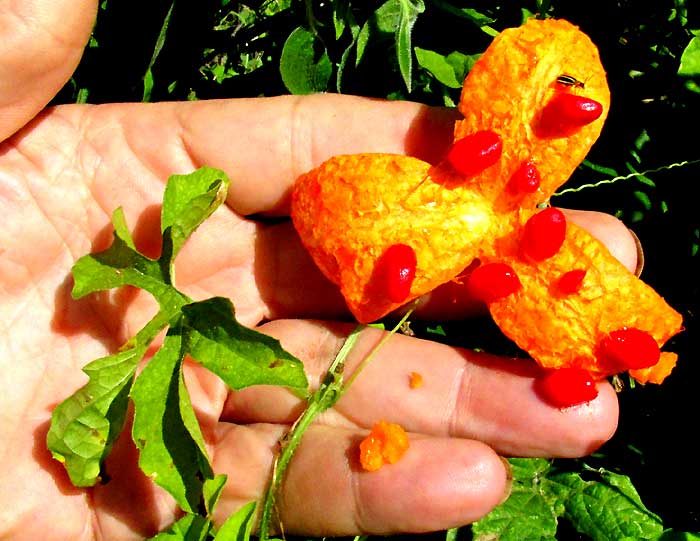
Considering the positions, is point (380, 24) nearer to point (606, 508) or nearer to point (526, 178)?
point (526, 178)

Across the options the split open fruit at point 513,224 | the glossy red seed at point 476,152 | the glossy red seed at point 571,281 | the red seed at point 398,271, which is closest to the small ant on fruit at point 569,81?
the split open fruit at point 513,224

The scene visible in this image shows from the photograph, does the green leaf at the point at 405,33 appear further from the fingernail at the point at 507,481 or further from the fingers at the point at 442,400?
the fingernail at the point at 507,481

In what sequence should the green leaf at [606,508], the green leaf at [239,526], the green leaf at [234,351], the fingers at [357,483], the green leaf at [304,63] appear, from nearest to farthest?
1. the green leaf at [234,351]
2. the green leaf at [239,526]
3. the fingers at [357,483]
4. the green leaf at [606,508]
5. the green leaf at [304,63]

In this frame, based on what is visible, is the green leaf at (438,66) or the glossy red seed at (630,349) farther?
the green leaf at (438,66)

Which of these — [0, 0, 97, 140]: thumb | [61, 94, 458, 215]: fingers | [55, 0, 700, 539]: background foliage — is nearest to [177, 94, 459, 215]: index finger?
[61, 94, 458, 215]: fingers

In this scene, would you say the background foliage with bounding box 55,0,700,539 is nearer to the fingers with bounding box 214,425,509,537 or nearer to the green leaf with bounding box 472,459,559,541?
the green leaf with bounding box 472,459,559,541

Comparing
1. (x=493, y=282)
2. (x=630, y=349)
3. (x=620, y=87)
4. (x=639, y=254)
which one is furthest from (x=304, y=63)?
(x=630, y=349)
